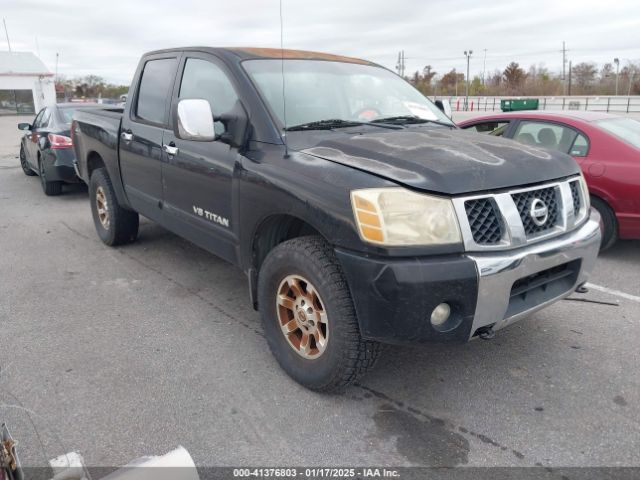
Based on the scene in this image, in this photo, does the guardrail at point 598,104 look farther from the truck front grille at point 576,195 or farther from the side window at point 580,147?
the truck front grille at point 576,195

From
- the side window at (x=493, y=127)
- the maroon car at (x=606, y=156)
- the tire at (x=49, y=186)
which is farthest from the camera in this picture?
the tire at (x=49, y=186)

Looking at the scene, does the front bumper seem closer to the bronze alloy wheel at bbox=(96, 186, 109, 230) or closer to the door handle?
the door handle

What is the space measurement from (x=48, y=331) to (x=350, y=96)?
8.66ft

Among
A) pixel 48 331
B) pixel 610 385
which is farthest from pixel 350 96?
pixel 48 331

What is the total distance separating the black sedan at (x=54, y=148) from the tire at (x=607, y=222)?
6882mm

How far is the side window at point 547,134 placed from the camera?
213 inches

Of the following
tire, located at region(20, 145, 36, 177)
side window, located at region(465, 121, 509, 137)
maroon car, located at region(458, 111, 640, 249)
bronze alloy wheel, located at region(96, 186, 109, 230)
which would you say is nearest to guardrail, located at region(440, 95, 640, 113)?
tire, located at region(20, 145, 36, 177)

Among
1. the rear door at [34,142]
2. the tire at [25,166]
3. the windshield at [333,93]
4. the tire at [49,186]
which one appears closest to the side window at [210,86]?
the windshield at [333,93]

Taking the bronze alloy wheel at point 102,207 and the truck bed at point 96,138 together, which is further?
the bronze alloy wheel at point 102,207

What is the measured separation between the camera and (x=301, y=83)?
11.8 feet

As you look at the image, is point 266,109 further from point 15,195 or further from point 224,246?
point 15,195

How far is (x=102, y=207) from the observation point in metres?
5.73

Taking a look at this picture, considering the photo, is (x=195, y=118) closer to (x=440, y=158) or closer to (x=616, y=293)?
(x=440, y=158)

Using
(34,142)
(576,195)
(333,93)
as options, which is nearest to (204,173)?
(333,93)
